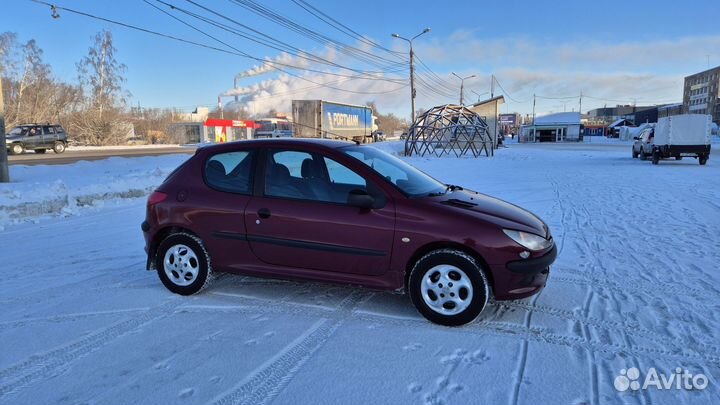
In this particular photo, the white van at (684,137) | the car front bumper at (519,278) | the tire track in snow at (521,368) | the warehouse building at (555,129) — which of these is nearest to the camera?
the tire track in snow at (521,368)

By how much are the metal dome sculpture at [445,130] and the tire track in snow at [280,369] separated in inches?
1086

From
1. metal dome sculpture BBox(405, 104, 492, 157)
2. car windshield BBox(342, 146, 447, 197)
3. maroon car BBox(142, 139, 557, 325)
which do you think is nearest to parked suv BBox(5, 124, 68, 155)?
metal dome sculpture BBox(405, 104, 492, 157)

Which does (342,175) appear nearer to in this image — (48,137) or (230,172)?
(230,172)

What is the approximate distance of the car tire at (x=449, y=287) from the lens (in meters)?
3.62

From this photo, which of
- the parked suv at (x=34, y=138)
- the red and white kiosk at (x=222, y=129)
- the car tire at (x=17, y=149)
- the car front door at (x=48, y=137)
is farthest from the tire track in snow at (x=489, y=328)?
the red and white kiosk at (x=222, y=129)

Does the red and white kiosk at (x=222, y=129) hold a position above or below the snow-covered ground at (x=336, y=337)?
above

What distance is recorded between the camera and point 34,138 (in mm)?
29359

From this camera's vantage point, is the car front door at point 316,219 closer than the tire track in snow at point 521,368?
No

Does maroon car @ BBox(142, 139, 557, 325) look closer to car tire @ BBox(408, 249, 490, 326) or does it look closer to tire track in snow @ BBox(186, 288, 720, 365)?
car tire @ BBox(408, 249, 490, 326)

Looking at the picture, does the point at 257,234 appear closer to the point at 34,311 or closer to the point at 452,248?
the point at 452,248

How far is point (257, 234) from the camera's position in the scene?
13.8 feet

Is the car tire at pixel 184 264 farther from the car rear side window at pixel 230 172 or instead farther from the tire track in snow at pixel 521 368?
the tire track in snow at pixel 521 368

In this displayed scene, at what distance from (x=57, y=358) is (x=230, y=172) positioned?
2082 millimetres

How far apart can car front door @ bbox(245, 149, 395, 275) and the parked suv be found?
32.0m
